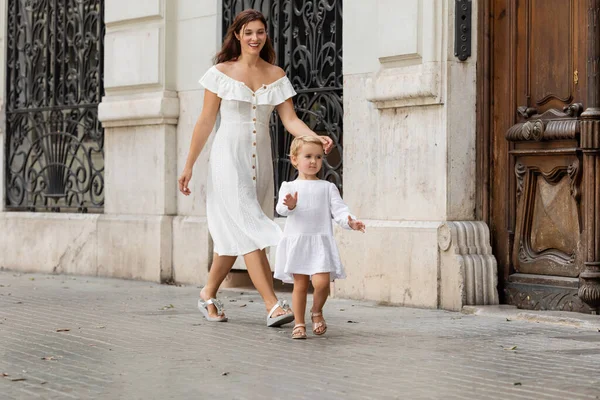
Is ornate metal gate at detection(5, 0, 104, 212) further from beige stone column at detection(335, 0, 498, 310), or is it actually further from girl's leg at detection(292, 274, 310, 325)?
girl's leg at detection(292, 274, 310, 325)

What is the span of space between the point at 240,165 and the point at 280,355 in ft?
6.57

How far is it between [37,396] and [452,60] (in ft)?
16.4

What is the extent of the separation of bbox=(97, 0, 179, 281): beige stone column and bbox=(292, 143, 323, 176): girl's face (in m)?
4.51

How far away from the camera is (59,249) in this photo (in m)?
13.4

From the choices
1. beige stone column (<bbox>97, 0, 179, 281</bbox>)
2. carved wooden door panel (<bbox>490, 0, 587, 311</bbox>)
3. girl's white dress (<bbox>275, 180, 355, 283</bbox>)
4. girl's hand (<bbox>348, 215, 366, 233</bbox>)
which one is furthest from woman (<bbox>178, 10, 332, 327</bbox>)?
beige stone column (<bbox>97, 0, 179, 281</bbox>)

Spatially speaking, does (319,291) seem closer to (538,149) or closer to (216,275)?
(216,275)

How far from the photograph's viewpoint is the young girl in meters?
7.65

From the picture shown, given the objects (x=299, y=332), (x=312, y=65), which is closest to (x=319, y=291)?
(x=299, y=332)

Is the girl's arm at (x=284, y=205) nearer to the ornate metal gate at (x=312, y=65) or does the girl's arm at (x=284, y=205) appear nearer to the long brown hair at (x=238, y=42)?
the long brown hair at (x=238, y=42)

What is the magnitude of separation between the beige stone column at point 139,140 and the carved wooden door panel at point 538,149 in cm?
373


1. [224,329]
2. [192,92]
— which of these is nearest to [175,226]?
[192,92]

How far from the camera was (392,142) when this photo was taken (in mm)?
9898

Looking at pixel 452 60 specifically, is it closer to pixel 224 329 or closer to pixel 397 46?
pixel 397 46

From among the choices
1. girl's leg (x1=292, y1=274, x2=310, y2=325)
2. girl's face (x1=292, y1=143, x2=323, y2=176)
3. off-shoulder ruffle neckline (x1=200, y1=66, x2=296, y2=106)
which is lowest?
girl's leg (x1=292, y1=274, x2=310, y2=325)
